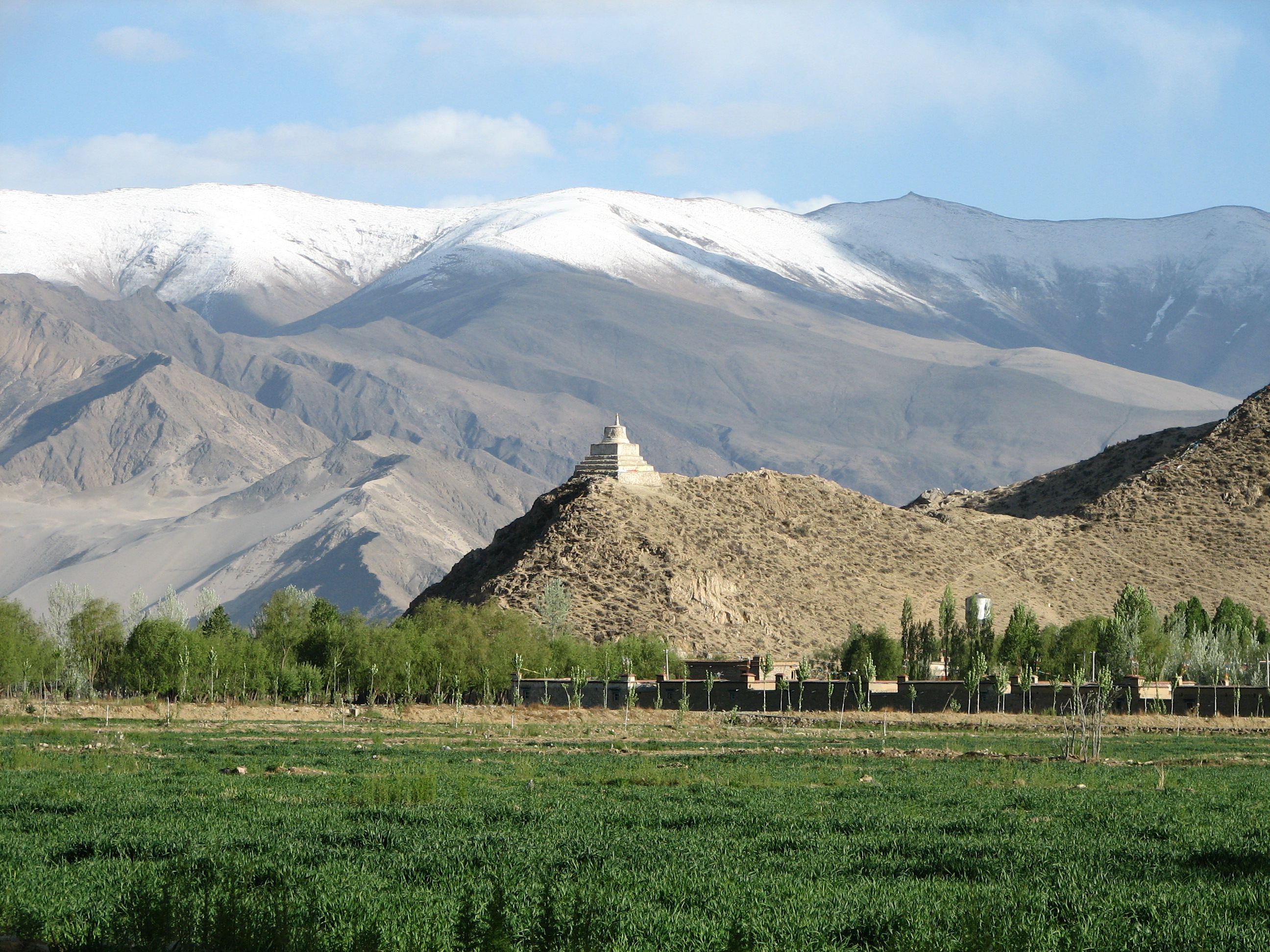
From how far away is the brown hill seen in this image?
380 feet

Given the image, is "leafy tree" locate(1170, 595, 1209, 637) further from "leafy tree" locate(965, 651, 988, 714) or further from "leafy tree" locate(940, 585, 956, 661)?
"leafy tree" locate(965, 651, 988, 714)

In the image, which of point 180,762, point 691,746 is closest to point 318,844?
point 180,762

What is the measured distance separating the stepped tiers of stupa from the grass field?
91058mm

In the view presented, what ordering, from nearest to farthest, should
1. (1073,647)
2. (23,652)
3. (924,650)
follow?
(23,652) < (1073,647) < (924,650)

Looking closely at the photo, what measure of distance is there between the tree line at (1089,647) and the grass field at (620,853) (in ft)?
148

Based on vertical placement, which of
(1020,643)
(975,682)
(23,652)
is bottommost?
(975,682)

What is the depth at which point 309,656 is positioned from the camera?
91.8 m

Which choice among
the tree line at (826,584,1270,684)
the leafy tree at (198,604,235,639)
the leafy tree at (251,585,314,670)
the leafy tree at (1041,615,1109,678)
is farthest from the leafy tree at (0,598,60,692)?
the leafy tree at (1041,615,1109,678)

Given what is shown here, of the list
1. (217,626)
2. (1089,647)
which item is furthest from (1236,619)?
(217,626)

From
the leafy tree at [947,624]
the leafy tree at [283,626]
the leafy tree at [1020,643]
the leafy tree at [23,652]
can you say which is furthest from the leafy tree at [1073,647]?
the leafy tree at [23,652]

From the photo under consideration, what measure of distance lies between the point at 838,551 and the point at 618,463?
68.9ft

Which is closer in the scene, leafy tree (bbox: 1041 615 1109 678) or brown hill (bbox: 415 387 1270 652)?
leafy tree (bbox: 1041 615 1109 678)

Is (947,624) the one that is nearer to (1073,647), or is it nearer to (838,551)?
(1073,647)

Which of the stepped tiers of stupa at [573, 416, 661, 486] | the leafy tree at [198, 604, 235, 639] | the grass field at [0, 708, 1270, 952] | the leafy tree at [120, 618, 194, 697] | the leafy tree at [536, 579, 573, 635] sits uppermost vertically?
the stepped tiers of stupa at [573, 416, 661, 486]
